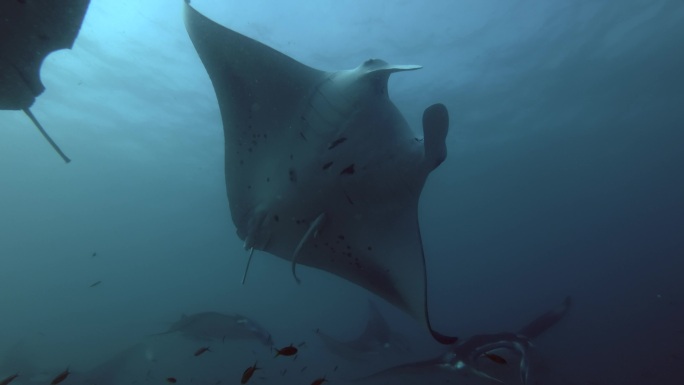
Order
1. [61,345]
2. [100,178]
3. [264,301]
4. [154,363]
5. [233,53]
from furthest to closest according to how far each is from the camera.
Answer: [264,301], [100,178], [61,345], [154,363], [233,53]

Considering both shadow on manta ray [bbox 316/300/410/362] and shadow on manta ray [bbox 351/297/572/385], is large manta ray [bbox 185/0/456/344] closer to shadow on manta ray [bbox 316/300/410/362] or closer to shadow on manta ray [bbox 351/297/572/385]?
shadow on manta ray [bbox 351/297/572/385]

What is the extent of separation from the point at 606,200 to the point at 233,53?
75.8m

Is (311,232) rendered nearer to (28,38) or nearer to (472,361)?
(28,38)

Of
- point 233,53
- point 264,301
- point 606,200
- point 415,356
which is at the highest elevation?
point 233,53

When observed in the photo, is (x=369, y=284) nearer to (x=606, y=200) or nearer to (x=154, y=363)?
(x=154, y=363)

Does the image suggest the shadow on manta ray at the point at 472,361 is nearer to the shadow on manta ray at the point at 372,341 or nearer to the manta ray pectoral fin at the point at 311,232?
the manta ray pectoral fin at the point at 311,232

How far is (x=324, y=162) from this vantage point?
3447 mm

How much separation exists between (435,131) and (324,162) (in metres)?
1.03

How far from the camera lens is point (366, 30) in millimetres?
13609

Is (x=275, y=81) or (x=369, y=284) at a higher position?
(x=275, y=81)

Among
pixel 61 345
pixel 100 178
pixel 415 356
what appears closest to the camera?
pixel 415 356

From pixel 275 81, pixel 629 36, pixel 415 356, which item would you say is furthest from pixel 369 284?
pixel 629 36

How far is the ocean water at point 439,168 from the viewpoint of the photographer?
45.6 ft

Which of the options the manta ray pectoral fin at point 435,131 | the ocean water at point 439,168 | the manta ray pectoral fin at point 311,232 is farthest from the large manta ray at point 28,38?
the ocean water at point 439,168
